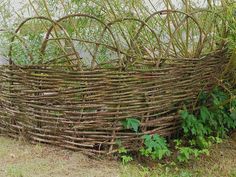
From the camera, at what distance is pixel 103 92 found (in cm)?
334

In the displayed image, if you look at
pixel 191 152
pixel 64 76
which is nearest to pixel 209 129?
pixel 191 152

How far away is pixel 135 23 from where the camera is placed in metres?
3.58

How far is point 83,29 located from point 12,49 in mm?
603

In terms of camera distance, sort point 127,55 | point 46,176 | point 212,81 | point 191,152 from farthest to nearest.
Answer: point 212,81 → point 191,152 → point 127,55 → point 46,176

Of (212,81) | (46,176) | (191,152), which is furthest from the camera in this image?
(212,81)

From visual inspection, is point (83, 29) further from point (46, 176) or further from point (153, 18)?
point (46, 176)

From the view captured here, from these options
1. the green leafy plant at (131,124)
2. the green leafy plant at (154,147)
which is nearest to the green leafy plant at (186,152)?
the green leafy plant at (154,147)

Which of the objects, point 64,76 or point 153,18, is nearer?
point 64,76

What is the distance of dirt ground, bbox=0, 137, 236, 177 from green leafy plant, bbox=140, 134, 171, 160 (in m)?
0.12

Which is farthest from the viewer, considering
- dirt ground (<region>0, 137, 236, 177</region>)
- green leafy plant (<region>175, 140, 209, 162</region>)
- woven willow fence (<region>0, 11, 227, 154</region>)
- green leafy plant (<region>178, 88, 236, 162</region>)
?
green leafy plant (<region>178, 88, 236, 162</region>)

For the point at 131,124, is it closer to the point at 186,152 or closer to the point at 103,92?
the point at 103,92

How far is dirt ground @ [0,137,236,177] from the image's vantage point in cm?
318

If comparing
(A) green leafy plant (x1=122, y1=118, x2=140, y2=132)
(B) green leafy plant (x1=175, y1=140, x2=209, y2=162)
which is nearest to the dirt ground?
(B) green leafy plant (x1=175, y1=140, x2=209, y2=162)

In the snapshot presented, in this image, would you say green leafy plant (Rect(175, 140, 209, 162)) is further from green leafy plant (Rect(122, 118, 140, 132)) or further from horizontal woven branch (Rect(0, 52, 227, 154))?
green leafy plant (Rect(122, 118, 140, 132))
